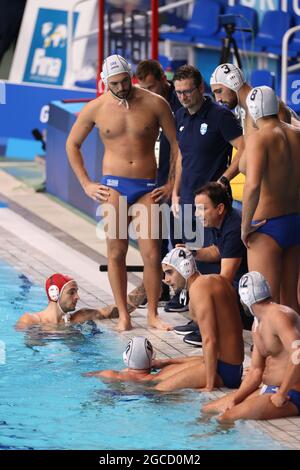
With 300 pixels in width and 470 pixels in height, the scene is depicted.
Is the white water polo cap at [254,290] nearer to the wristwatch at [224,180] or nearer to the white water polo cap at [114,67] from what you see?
the wristwatch at [224,180]

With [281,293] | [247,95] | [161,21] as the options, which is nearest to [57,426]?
[281,293]

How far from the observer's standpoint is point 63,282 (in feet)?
30.4

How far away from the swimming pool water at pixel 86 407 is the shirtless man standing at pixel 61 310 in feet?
0.66

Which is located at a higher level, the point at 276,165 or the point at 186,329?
the point at 276,165

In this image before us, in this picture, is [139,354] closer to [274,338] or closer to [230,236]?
[230,236]

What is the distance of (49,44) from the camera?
798 inches

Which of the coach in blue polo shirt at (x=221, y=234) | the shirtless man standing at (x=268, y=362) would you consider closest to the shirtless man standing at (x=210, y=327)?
the shirtless man standing at (x=268, y=362)

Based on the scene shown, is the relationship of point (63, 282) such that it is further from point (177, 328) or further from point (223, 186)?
point (223, 186)

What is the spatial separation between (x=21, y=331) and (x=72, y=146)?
1.41 meters

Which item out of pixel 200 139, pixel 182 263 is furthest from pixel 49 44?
pixel 182 263

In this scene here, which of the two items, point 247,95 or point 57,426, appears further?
point 247,95

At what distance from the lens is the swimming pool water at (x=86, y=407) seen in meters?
6.82

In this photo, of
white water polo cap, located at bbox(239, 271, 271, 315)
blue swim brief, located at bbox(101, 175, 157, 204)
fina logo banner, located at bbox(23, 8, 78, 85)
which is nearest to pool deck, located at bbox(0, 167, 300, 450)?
white water polo cap, located at bbox(239, 271, 271, 315)

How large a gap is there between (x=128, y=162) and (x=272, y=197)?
1641 mm
